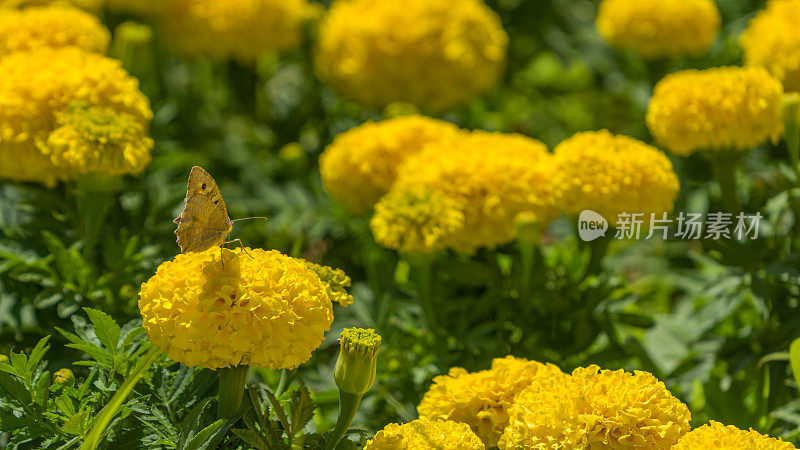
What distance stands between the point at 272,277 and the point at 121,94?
74 centimetres

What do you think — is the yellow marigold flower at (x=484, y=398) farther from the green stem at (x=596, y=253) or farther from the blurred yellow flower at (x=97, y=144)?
the blurred yellow flower at (x=97, y=144)

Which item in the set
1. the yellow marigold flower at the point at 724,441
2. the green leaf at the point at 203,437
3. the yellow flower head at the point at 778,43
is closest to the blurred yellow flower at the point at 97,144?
the green leaf at the point at 203,437

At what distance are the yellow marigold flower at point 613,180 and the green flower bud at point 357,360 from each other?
0.68 m

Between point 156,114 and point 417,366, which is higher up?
point 156,114

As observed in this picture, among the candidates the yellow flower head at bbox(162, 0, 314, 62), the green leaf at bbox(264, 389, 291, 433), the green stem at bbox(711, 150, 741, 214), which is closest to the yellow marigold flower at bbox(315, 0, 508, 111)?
the yellow flower head at bbox(162, 0, 314, 62)


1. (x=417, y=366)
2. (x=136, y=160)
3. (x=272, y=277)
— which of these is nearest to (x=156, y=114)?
(x=136, y=160)

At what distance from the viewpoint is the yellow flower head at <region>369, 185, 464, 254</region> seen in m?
1.67

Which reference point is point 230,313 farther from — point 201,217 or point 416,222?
point 416,222

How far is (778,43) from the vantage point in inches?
86.0

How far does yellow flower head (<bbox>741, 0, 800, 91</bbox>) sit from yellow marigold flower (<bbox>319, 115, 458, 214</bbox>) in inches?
32.9

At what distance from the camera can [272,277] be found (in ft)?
3.91

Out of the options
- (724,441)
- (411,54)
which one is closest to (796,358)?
(724,441)

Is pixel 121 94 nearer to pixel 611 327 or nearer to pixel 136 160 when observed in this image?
pixel 136 160

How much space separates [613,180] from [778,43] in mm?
801
